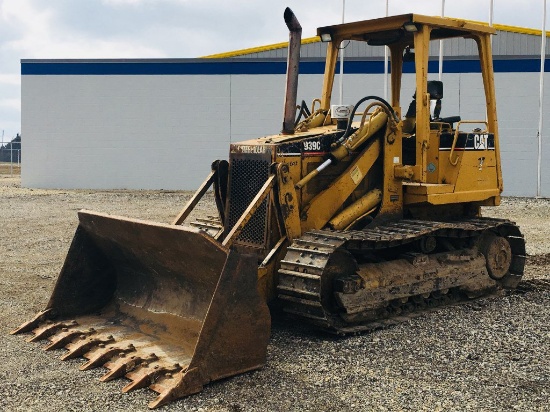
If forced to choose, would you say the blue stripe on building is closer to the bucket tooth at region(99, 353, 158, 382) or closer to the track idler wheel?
the track idler wheel

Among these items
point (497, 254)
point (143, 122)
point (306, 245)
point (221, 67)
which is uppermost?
point (221, 67)

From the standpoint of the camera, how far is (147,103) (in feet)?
81.8

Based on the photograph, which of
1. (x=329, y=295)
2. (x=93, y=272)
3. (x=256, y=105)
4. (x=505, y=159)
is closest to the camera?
(x=329, y=295)

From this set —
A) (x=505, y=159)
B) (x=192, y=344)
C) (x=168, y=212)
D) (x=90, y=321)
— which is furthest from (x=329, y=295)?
(x=505, y=159)

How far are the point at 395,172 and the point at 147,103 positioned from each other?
18.1 m

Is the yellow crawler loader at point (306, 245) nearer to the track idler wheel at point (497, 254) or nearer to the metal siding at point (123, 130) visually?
the track idler wheel at point (497, 254)

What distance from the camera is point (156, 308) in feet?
22.3

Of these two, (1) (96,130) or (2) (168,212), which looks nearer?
(2) (168,212)

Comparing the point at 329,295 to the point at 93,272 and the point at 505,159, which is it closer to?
the point at 93,272

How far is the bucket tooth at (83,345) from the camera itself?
6125 mm

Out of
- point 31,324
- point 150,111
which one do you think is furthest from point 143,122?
point 31,324

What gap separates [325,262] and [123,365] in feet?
6.24

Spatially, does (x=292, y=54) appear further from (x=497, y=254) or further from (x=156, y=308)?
(x=497, y=254)

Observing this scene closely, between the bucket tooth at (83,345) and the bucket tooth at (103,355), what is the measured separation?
133mm
